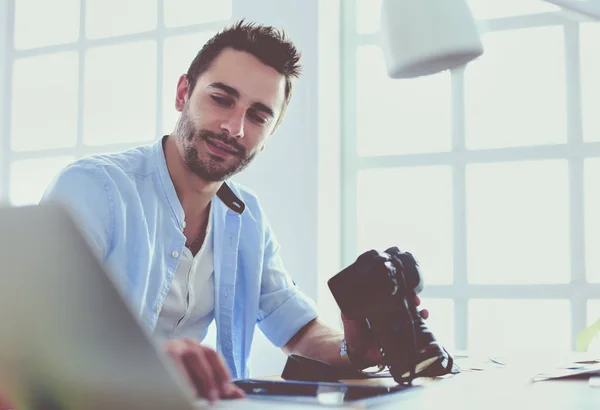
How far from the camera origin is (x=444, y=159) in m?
2.49

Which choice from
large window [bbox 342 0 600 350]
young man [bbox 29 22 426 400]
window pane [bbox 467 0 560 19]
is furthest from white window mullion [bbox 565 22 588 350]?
young man [bbox 29 22 426 400]

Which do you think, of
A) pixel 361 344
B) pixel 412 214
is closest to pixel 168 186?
pixel 361 344

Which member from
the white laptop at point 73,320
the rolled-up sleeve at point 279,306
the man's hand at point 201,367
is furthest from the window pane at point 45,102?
the white laptop at point 73,320

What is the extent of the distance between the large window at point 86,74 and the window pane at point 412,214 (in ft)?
2.74

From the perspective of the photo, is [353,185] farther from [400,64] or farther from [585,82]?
[400,64]

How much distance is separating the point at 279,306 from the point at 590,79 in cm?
129

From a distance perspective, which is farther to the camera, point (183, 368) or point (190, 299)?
point (190, 299)

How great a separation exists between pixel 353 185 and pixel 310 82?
0.41m

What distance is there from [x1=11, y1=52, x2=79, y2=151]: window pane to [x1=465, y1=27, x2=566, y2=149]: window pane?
5.30ft

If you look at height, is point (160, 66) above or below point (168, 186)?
above

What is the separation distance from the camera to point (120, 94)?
300cm

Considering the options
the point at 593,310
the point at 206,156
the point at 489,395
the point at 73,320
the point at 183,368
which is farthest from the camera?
the point at 593,310

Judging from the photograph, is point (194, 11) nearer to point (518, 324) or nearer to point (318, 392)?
point (518, 324)

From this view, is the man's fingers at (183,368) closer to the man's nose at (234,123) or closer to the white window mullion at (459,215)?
the man's nose at (234,123)
